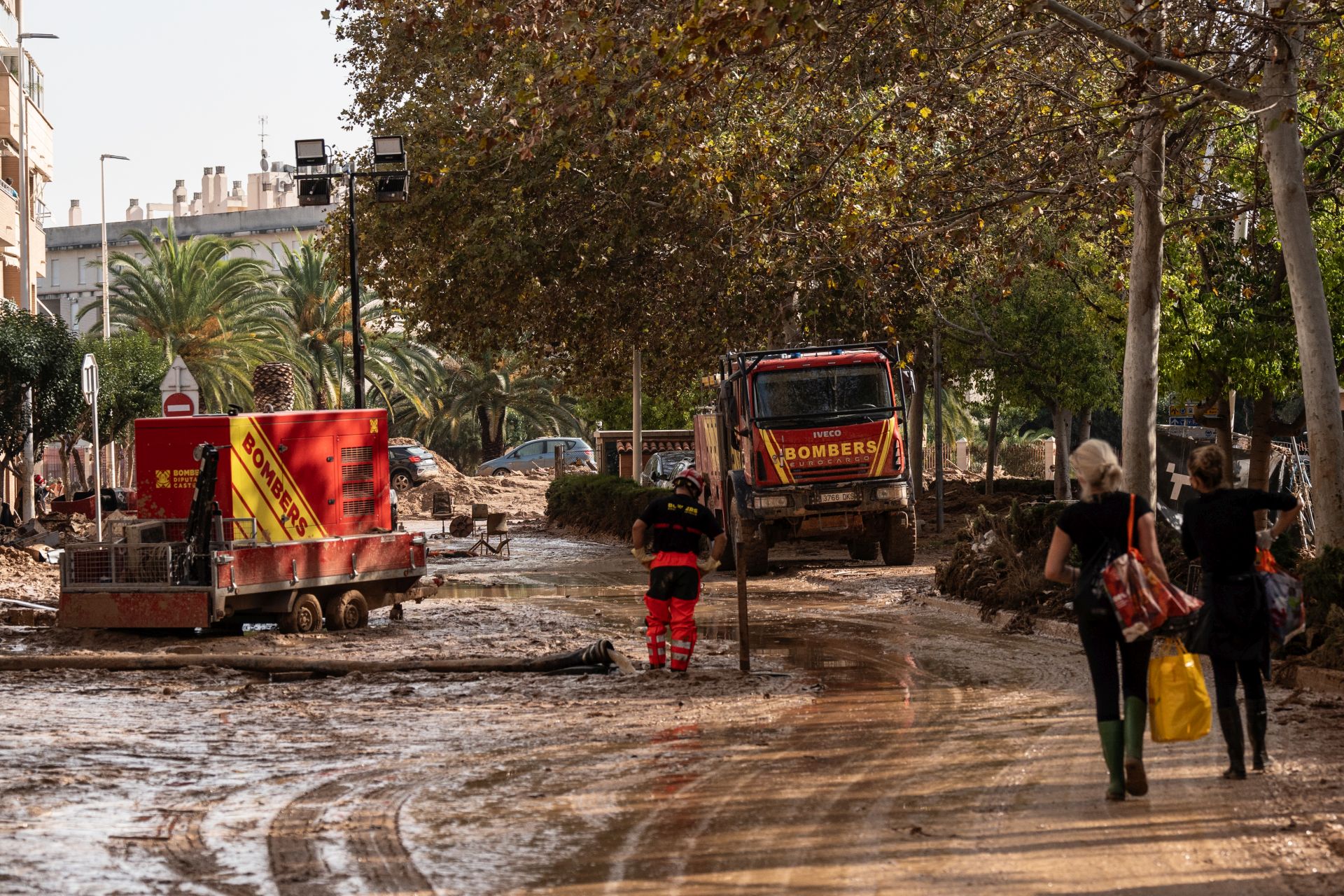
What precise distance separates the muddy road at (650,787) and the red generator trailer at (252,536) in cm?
245

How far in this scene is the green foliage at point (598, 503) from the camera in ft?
116

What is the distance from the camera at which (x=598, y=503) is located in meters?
38.3

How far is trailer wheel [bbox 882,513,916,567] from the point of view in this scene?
23812 mm

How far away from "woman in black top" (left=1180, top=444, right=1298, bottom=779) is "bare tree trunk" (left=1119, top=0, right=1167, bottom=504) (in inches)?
355

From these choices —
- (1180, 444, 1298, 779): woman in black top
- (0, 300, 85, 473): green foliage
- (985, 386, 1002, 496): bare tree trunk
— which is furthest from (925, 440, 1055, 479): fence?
(1180, 444, 1298, 779): woman in black top

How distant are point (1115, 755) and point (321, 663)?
23.5 ft

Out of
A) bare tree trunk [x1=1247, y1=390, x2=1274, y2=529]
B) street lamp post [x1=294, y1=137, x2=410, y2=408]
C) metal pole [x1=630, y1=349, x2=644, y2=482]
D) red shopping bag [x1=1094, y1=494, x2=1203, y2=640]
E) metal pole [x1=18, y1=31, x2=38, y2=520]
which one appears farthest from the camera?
metal pole [x1=18, y1=31, x2=38, y2=520]

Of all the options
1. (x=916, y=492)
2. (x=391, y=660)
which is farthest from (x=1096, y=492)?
(x=916, y=492)

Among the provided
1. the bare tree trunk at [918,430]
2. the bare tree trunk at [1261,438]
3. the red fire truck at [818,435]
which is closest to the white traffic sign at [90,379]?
the red fire truck at [818,435]

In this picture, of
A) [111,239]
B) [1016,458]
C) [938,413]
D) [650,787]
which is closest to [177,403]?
[938,413]

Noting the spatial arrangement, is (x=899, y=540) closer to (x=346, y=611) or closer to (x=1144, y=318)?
(x=1144, y=318)

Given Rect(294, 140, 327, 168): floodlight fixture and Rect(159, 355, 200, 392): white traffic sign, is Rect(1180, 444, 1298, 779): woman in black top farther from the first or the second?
Rect(294, 140, 327, 168): floodlight fixture

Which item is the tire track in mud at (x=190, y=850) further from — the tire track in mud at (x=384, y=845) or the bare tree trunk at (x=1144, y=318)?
the bare tree trunk at (x=1144, y=318)

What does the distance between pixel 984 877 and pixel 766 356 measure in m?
17.6
